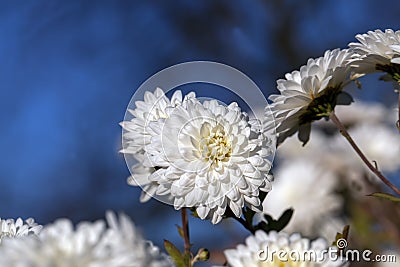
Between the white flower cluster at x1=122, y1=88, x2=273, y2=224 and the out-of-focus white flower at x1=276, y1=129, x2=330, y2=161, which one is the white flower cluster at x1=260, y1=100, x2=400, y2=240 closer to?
the out-of-focus white flower at x1=276, y1=129, x2=330, y2=161

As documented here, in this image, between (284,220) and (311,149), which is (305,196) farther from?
(284,220)

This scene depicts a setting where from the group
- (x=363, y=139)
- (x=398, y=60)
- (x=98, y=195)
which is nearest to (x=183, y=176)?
(x=398, y=60)

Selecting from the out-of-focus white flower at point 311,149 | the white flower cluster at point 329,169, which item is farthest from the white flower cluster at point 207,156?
the out-of-focus white flower at point 311,149

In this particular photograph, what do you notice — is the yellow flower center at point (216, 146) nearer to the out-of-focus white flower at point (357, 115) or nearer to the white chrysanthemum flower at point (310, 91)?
the white chrysanthemum flower at point (310, 91)

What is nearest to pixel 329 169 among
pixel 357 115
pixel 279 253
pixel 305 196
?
pixel 305 196

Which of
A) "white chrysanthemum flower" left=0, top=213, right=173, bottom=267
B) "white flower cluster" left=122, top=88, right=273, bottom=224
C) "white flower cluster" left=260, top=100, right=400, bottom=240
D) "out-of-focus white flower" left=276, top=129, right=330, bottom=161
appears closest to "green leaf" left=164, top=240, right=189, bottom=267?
"white flower cluster" left=122, top=88, right=273, bottom=224
